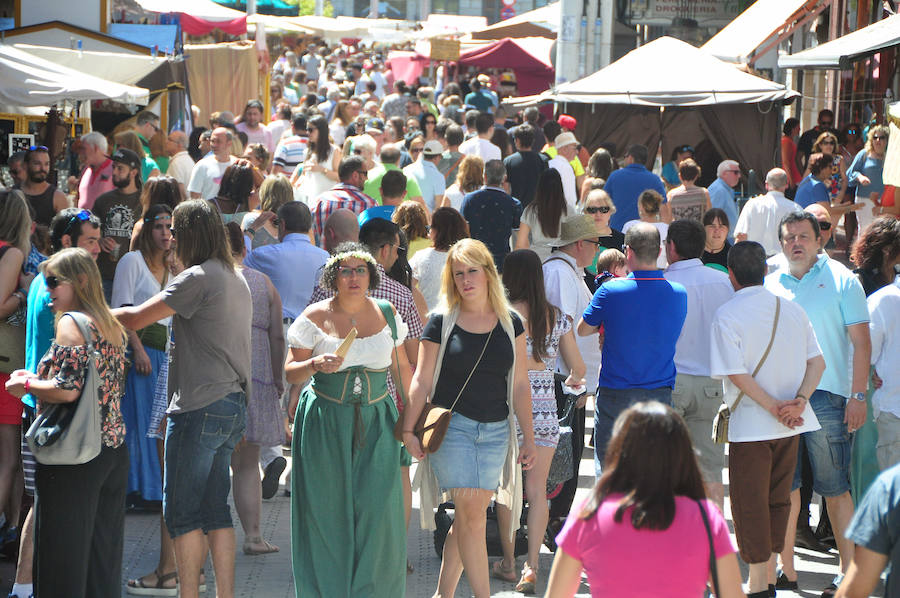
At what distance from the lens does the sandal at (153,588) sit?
6.12 m

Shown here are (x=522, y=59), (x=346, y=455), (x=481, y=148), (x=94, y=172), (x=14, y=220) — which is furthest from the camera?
(x=522, y=59)

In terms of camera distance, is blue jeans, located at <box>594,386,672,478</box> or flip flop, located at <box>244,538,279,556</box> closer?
blue jeans, located at <box>594,386,672,478</box>

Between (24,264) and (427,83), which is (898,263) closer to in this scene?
(24,264)

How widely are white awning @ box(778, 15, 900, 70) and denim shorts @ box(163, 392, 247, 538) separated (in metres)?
7.17

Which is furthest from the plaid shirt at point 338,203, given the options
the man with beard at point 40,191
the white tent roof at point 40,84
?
the white tent roof at point 40,84

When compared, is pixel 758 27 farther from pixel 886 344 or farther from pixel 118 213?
pixel 886 344

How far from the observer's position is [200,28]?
2262 cm

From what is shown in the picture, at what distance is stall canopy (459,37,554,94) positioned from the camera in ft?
88.1

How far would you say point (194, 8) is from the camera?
71.6 feet

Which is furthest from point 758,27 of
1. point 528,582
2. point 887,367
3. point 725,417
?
point 528,582

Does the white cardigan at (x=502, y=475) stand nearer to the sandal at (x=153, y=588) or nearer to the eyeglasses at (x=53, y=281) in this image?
the sandal at (x=153, y=588)

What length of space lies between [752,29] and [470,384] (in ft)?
48.7

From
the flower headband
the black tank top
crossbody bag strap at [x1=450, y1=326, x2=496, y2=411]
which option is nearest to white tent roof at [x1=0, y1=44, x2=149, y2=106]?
the black tank top

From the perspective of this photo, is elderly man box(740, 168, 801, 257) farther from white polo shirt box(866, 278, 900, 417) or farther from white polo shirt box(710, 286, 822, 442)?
white polo shirt box(710, 286, 822, 442)
